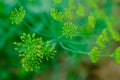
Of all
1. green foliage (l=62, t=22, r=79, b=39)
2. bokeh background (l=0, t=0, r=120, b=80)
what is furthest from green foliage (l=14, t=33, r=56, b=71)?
bokeh background (l=0, t=0, r=120, b=80)

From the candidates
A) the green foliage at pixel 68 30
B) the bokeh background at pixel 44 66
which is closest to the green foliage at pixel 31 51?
the green foliage at pixel 68 30

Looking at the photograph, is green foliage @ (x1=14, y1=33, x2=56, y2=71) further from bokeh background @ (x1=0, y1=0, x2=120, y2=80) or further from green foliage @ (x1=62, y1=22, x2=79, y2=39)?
bokeh background @ (x1=0, y1=0, x2=120, y2=80)

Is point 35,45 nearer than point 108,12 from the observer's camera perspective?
Yes

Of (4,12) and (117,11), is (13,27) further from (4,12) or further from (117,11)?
(117,11)

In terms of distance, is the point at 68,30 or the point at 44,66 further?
the point at 44,66

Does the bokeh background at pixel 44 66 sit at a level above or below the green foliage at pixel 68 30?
below

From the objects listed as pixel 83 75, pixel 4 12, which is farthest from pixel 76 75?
pixel 4 12

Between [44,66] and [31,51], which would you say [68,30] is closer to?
[31,51]

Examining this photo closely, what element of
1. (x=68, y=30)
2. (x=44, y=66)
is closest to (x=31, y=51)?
(x=68, y=30)

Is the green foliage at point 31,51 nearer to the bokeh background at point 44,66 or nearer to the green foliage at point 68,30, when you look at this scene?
the green foliage at point 68,30
